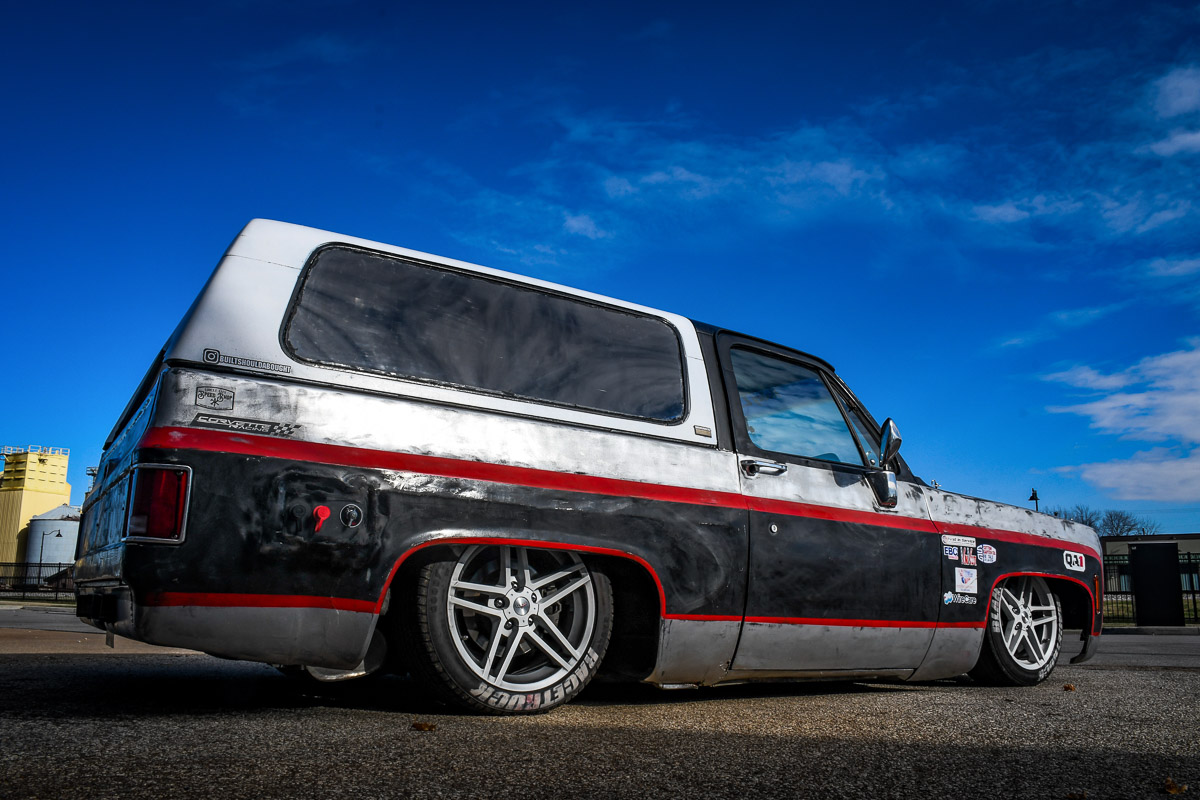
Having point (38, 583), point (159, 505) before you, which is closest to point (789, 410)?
point (159, 505)

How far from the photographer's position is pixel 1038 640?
5520mm

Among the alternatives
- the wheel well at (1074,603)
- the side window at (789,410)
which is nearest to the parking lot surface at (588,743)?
the wheel well at (1074,603)

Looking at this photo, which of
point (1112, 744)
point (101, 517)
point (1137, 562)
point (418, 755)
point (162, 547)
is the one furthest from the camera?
point (1137, 562)

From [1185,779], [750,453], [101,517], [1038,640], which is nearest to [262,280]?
Result: [101,517]

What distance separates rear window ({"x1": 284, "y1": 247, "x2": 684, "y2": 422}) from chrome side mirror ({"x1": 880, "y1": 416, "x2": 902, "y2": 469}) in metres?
1.30

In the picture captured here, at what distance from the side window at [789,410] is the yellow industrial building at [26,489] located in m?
67.4

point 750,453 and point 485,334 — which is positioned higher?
point 485,334

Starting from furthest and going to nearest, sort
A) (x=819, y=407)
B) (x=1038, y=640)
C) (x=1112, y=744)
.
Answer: (x=1038, y=640)
(x=819, y=407)
(x=1112, y=744)

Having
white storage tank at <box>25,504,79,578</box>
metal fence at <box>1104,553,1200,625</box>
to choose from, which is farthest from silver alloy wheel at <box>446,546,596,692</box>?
white storage tank at <box>25,504,79,578</box>

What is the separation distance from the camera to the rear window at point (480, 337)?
332 cm

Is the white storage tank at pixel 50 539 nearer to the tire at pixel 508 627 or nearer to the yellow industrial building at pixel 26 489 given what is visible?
the yellow industrial building at pixel 26 489

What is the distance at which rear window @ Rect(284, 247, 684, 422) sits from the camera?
3.32 meters

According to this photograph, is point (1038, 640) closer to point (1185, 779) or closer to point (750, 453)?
point (750, 453)

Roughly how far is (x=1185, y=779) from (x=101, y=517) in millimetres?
4300
